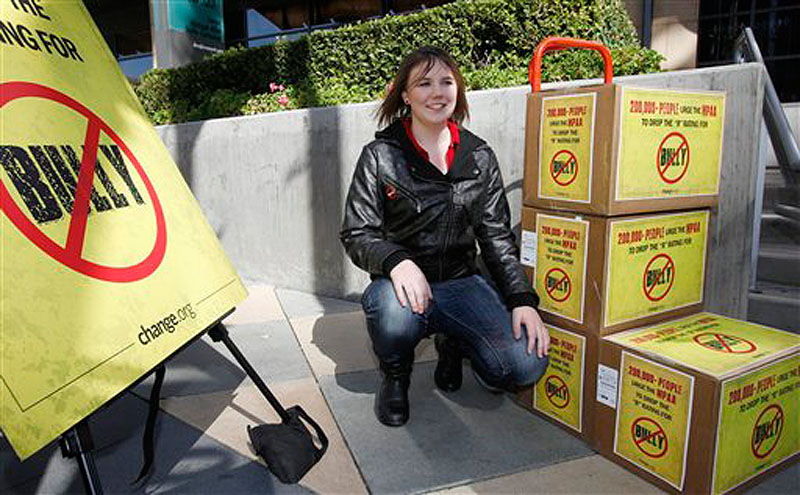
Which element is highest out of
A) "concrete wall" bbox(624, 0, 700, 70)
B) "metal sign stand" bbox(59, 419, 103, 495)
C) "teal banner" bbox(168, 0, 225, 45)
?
"teal banner" bbox(168, 0, 225, 45)

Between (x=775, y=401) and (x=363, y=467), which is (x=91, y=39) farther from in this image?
(x=775, y=401)

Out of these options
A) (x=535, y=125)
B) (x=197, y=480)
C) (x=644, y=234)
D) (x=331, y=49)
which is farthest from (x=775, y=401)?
(x=331, y=49)

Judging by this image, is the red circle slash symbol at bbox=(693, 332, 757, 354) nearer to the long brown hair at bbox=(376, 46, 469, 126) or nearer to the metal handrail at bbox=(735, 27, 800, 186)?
the long brown hair at bbox=(376, 46, 469, 126)

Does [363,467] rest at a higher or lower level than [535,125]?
lower

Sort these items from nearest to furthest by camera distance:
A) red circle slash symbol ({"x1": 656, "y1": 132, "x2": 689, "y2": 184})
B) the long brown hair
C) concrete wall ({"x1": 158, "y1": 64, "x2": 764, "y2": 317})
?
red circle slash symbol ({"x1": 656, "y1": 132, "x2": 689, "y2": 184}) → the long brown hair → concrete wall ({"x1": 158, "y1": 64, "x2": 764, "y2": 317})

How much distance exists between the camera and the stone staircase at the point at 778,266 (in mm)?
3320

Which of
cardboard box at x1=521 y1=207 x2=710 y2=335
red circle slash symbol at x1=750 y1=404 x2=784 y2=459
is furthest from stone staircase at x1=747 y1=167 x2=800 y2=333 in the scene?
red circle slash symbol at x1=750 y1=404 x2=784 y2=459

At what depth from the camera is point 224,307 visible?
189 centimetres

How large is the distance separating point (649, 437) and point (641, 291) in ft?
1.74

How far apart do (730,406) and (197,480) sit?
71.7 inches

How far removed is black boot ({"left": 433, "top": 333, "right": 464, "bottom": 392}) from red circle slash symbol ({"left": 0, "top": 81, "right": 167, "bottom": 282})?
1.43 metres

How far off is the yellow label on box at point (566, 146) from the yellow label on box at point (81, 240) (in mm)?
1294

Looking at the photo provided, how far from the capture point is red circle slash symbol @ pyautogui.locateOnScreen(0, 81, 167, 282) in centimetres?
136

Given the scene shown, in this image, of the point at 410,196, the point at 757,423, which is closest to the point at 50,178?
the point at 410,196
